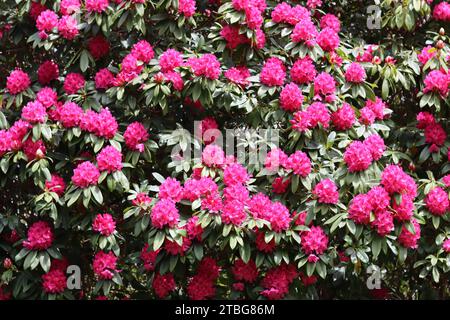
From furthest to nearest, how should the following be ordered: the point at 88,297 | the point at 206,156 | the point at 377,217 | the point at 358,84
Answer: the point at 88,297, the point at 358,84, the point at 206,156, the point at 377,217

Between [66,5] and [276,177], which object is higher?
[66,5]

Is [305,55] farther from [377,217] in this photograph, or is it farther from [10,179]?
[10,179]

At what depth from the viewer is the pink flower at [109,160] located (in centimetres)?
354

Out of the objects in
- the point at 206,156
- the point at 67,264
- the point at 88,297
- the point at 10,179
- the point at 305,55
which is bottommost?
the point at 88,297

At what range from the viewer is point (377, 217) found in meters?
3.35

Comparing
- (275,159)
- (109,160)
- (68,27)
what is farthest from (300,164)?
(68,27)

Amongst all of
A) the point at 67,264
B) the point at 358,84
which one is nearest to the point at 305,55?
the point at 358,84

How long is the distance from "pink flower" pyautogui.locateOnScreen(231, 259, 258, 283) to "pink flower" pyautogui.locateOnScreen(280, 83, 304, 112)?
75cm

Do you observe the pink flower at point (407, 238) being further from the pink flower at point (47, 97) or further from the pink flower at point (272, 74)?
the pink flower at point (47, 97)

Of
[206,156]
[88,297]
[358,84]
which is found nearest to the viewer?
[206,156]

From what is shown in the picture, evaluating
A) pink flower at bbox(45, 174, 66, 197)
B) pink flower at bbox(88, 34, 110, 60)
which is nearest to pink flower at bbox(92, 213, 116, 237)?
pink flower at bbox(45, 174, 66, 197)

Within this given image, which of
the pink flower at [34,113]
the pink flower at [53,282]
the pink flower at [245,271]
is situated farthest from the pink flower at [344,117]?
the pink flower at [53,282]
